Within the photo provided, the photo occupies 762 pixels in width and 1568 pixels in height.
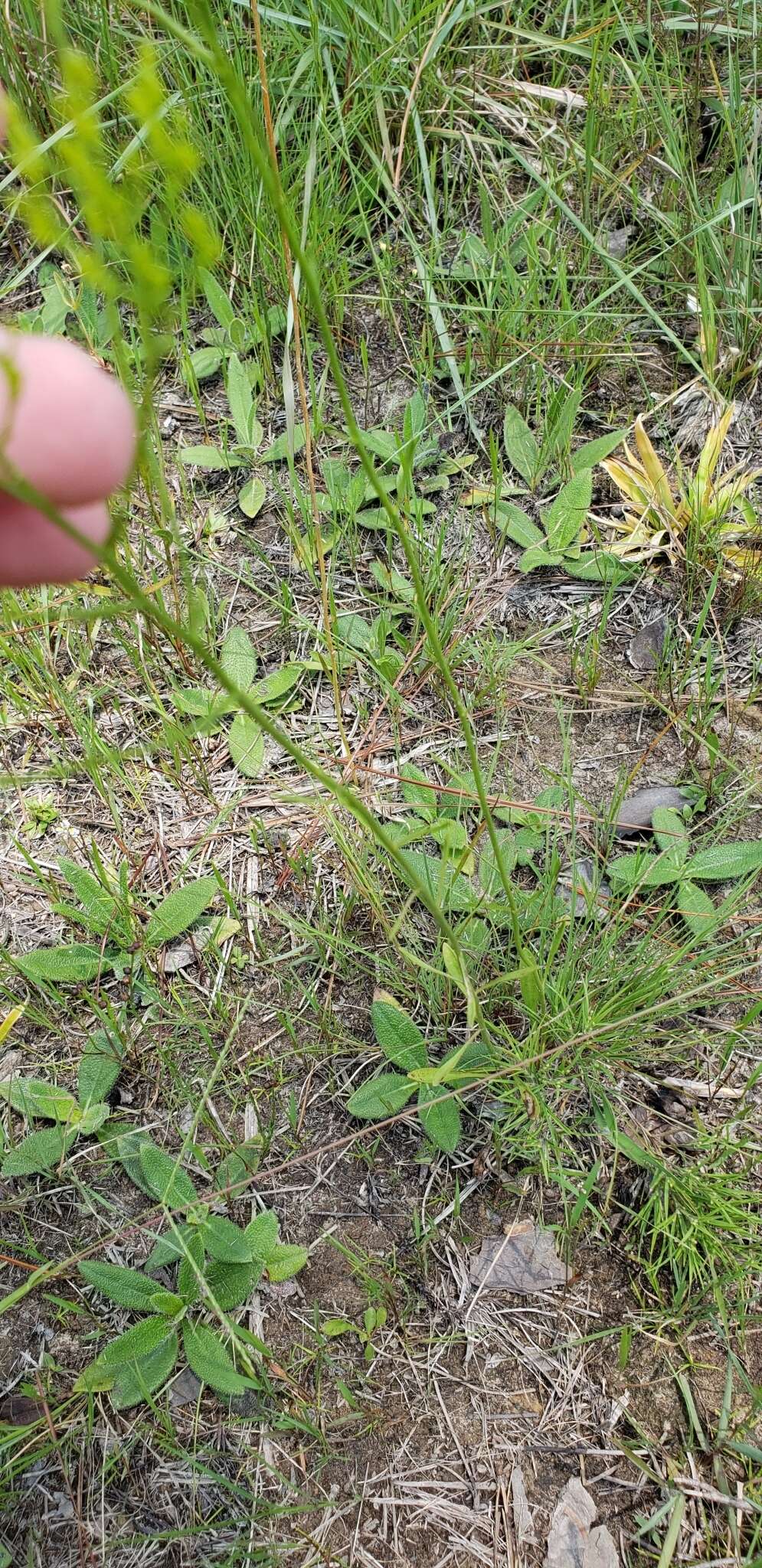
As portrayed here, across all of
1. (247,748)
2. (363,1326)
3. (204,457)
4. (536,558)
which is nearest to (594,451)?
(536,558)

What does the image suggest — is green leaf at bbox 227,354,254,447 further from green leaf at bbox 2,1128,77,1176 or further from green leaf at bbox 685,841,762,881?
green leaf at bbox 2,1128,77,1176

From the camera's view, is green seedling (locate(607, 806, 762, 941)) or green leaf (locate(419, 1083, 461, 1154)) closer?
green leaf (locate(419, 1083, 461, 1154))

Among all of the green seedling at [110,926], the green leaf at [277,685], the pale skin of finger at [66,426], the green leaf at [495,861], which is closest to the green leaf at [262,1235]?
the green seedling at [110,926]

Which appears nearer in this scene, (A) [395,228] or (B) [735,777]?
(B) [735,777]

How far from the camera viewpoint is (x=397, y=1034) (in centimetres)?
133

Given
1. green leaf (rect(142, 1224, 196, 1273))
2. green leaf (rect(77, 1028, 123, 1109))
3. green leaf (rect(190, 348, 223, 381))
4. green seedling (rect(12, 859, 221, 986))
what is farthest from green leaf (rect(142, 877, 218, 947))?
green leaf (rect(190, 348, 223, 381))

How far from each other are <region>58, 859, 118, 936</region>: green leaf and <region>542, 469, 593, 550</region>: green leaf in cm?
99

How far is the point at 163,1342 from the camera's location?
118 cm

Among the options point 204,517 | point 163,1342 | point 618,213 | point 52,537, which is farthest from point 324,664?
point 618,213

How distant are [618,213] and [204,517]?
1116mm

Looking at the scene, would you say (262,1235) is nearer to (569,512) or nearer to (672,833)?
(672,833)

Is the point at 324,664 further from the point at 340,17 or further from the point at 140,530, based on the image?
the point at 340,17

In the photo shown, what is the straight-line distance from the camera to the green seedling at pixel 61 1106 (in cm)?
131

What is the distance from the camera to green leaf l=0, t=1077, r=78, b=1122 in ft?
4.37
